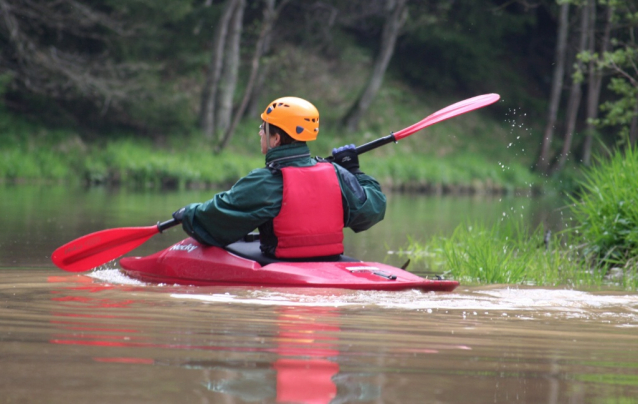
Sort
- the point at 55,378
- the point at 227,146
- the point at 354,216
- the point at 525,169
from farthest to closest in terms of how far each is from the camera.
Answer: the point at 525,169, the point at 227,146, the point at 354,216, the point at 55,378

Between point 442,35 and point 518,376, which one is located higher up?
point 442,35

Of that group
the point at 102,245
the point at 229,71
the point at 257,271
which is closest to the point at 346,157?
the point at 257,271

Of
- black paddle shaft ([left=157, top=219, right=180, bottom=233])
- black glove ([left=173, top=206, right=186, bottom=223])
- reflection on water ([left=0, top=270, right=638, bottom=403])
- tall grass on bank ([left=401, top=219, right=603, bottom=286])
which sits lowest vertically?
reflection on water ([left=0, top=270, right=638, bottom=403])

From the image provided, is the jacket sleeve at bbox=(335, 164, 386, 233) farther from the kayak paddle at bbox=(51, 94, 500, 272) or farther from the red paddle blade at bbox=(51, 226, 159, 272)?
the red paddle blade at bbox=(51, 226, 159, 272)

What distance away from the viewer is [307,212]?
221 inches

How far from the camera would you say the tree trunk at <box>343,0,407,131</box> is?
27.1 metres

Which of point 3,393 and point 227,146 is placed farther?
point 227,146

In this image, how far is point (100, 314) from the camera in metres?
4.26

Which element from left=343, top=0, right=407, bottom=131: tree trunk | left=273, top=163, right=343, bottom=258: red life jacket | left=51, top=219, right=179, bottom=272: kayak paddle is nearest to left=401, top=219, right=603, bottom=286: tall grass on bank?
left=273, top=163, right=343, bottom=258: red life jacket

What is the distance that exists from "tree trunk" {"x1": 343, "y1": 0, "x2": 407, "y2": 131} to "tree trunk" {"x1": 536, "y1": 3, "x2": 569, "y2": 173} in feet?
15.0

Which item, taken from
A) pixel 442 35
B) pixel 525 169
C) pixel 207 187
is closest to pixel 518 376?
pixel 207 187

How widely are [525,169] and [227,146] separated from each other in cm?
868

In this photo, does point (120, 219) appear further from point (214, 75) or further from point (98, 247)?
point (214, 75)

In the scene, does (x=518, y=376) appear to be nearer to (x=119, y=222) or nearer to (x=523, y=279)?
(x=523, y=279)
